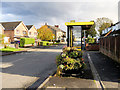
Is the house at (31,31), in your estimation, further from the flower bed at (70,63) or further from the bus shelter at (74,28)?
the flower bed at (70,63)

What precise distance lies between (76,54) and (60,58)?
86 cm

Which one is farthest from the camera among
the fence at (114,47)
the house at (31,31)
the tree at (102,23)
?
the house at (31,31)

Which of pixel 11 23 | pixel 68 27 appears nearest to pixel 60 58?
pixel 68 27

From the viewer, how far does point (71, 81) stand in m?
5.09

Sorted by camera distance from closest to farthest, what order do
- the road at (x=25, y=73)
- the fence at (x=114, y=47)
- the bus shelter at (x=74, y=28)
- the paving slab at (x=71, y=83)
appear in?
the paving slab at (x=71, y=83) < the road at (x=25, y=73) < the fence at (x=114, y=47) < the bus shelter at (x=74, y=28)

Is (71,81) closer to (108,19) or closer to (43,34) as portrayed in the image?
(108,19)

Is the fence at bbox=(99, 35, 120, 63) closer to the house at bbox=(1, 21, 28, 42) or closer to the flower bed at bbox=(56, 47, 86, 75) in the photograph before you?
the flower bed at bbox=(56, 47, 86, 75)

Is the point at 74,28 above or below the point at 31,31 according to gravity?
below

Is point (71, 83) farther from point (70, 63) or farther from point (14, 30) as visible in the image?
point (14, 30)

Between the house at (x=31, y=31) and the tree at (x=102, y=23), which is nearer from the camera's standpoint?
the tree at (x=102, y=23)

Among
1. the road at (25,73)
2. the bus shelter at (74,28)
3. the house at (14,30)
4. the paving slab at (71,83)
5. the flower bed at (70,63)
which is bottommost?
the road at (25,73)

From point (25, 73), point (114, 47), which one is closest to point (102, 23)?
point (114, 47)

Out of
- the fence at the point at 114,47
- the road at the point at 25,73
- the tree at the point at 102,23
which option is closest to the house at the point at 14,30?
the tree at the point at 102,23

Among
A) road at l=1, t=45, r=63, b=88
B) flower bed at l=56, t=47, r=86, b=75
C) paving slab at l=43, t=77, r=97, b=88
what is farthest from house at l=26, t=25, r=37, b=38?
paving slab at l=43, t=77, r=97, b=88
